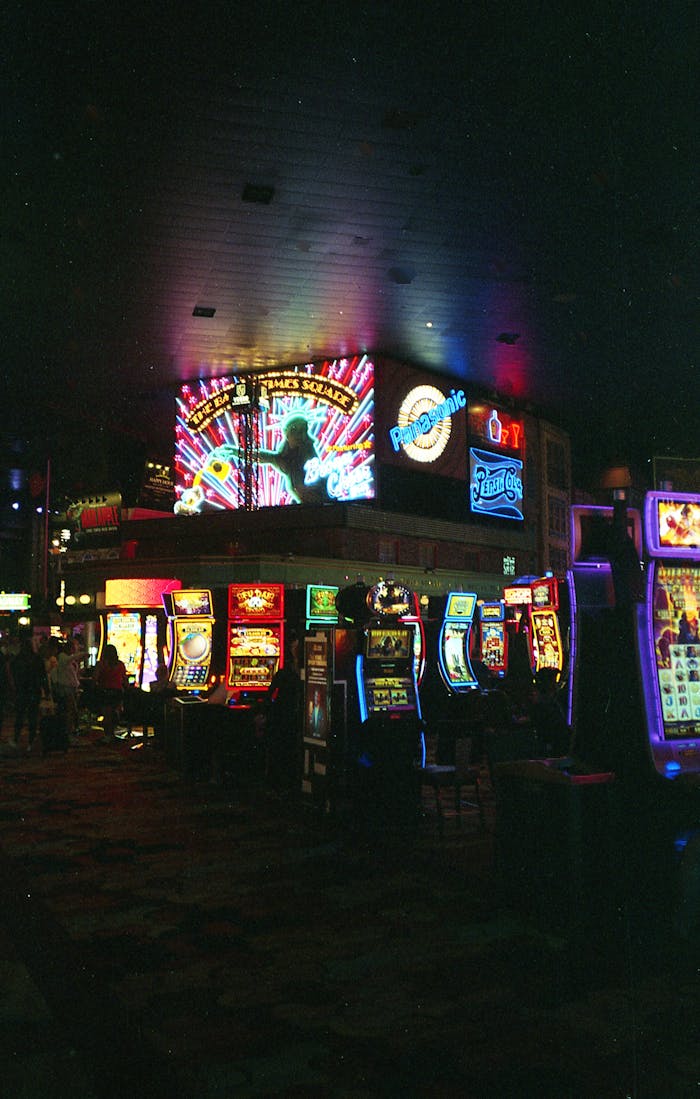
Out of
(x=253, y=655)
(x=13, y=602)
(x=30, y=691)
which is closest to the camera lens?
(x=253, y=655)

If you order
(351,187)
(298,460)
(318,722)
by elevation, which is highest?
(351,187)

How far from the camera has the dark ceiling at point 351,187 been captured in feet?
21.6

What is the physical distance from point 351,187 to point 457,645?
5.45 meters

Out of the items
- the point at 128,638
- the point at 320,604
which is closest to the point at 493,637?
the point at 320,604

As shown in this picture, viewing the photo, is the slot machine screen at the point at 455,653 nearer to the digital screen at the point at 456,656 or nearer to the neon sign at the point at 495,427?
the digital screen at the point at 456,656

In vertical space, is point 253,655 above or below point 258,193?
below

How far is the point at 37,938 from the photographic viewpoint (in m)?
4.50

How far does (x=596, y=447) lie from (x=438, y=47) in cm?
1652

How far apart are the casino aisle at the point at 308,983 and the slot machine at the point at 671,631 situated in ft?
3.16

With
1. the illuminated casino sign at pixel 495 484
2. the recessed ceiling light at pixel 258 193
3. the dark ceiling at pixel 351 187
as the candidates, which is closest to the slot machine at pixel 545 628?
the illuminated casino sign at pixel 495 484

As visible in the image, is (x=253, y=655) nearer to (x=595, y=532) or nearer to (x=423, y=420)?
Result: (x=423, y=420)

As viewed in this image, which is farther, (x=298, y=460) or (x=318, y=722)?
(x=298, y=460)

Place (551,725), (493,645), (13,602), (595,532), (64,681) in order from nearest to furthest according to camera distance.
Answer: (595,532) → (551,725) → (64,681) → (493,645) → (13,602)

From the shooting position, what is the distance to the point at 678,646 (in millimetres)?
4656
